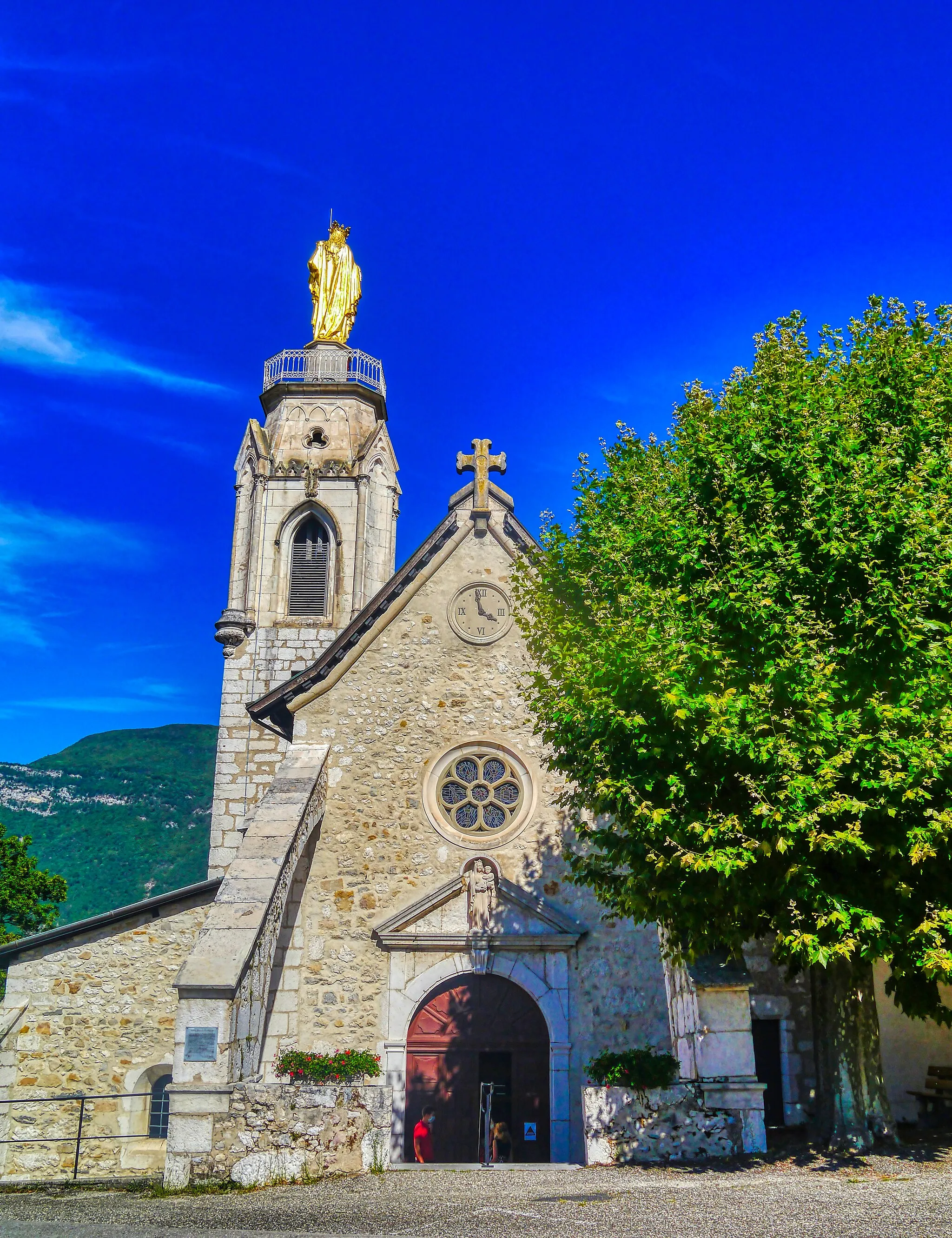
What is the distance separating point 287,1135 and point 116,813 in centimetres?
6499

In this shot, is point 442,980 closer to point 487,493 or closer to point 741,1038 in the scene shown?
point 741,1038

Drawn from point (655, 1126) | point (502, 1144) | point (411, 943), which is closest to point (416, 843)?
point (411, 943)

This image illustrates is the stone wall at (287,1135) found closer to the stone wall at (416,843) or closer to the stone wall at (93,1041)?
the stone wall at (416,843)

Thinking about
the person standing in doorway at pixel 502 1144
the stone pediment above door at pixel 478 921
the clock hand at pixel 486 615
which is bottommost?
the person standing in doorway at pixel 502 1144

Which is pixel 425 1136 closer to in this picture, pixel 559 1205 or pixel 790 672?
pixel 559 1205

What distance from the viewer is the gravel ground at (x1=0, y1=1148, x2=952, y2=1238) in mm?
8055

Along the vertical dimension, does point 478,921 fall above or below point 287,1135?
above

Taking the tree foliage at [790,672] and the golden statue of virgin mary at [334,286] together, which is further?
the golden statue of virgin mary at [334,286]

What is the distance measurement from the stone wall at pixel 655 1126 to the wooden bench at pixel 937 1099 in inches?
164

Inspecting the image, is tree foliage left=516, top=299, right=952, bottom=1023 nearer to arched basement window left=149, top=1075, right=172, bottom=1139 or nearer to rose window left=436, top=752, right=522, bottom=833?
rose window left=436, top=752, right=522, bottom=833

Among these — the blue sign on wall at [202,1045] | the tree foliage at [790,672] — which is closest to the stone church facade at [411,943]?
the blue sign on wall at [202,1045]

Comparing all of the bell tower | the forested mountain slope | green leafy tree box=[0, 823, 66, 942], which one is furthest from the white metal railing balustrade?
the forested mountain slope

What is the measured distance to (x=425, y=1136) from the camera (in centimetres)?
1388

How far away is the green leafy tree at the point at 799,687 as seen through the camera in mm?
9867
